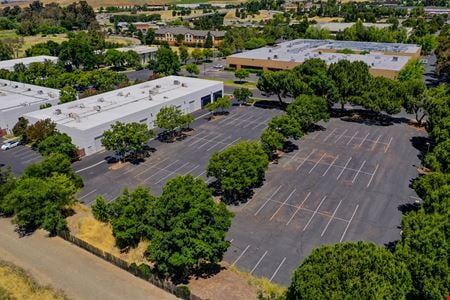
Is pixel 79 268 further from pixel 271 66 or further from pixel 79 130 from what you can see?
pixel 271 66

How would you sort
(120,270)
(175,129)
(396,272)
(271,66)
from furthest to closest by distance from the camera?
(271,66), (175,129), (120,270), (396,272)

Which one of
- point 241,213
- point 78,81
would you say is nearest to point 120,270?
point 241,213

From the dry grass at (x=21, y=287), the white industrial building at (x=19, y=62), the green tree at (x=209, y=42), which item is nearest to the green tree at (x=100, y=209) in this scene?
the dry grass at (x=21, y=287)

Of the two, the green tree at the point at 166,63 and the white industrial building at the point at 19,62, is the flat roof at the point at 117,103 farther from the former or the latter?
the white industrial building at the point at 19,62

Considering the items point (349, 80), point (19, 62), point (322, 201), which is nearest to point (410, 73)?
point (349, 80)

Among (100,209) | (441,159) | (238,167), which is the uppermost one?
(441,159)

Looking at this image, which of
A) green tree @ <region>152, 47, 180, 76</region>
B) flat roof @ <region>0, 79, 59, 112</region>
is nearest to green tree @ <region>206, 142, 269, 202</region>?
flat roof @ <region>0, 79, 59, 112</region>

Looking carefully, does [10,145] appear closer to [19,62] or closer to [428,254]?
[19,62]
